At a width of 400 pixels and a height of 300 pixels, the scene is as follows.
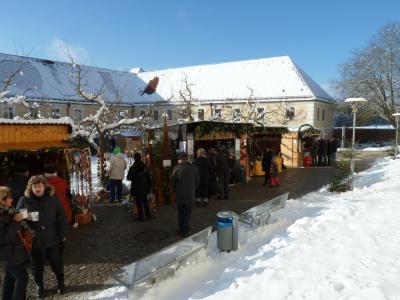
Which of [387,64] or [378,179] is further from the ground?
[387,64]

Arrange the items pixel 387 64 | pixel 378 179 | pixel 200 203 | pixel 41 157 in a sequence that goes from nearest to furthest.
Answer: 1. pixel 41 157
2. pixel 200 203
3. pixel 378 179
4. pixel 387 64

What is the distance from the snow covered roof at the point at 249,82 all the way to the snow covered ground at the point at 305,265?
26975 mm

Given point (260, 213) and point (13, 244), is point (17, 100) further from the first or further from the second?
point (13, 244)

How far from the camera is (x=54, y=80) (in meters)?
34.1

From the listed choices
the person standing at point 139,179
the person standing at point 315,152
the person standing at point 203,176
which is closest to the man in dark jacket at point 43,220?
the person standing at point 139,179

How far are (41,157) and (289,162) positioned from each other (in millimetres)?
15996

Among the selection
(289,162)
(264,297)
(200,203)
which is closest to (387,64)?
(289,162)

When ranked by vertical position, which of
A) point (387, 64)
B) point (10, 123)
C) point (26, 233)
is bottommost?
point (26, 233)

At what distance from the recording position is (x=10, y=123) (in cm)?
789

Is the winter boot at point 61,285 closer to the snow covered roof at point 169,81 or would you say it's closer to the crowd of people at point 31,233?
the crowd of people at point 31,233

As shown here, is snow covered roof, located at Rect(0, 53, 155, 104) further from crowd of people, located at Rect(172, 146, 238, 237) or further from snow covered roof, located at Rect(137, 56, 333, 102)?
crowd of people, located at Rect(172, 146, 238, 237)

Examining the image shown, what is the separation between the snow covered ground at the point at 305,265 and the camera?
15.2 ft

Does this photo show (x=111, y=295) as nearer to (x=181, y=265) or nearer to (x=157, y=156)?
(x=181, y=265)

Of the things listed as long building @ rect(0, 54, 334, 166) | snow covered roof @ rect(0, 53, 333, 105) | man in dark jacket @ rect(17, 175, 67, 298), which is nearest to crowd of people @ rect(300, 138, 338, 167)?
long building @ rect(0, 54, 334, 166)
